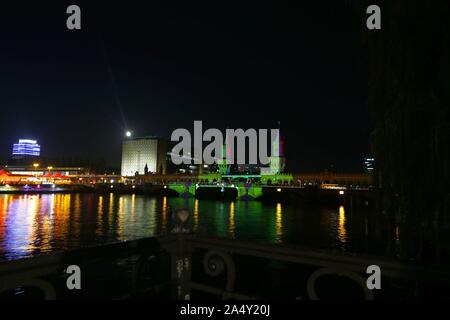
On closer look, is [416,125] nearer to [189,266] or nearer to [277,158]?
[189,266]

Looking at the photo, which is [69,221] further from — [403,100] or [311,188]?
[311,188]

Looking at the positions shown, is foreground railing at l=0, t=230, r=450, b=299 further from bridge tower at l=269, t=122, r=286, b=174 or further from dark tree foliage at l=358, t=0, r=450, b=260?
bridge tower at l=269, t=122, r=286, b=174

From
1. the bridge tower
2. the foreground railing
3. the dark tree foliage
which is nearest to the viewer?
the foreground railing

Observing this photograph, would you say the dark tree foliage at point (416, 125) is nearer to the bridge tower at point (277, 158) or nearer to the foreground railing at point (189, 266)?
the foreground railing at point (189, 266)

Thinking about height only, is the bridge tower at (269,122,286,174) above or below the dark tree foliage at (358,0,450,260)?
above

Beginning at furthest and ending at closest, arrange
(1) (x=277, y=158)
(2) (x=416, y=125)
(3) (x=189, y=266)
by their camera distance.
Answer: (1) (x=277, y=158), (2) (x=416, y=125), (3) (x=189, y=266)

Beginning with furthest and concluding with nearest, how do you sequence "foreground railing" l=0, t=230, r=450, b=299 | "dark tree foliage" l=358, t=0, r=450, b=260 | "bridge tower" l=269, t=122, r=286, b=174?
"bridge tower" l=269, t=122, r=286, b=174, "dark tree foliage" l=358, t=0, r=450, b=260, "foreground railing" l=0, t=230, r=450, b=299

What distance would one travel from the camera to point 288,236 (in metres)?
42.6

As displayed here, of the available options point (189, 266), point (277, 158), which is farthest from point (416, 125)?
point (277, 158)

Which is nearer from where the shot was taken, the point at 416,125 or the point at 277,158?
the point at 416,125

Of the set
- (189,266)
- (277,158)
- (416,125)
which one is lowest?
(189,266)

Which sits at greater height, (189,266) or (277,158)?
(277,158)

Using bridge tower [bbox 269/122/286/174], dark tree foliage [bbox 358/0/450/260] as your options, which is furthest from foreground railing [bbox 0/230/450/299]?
bridge tower [bbox 269/122/286/174]
